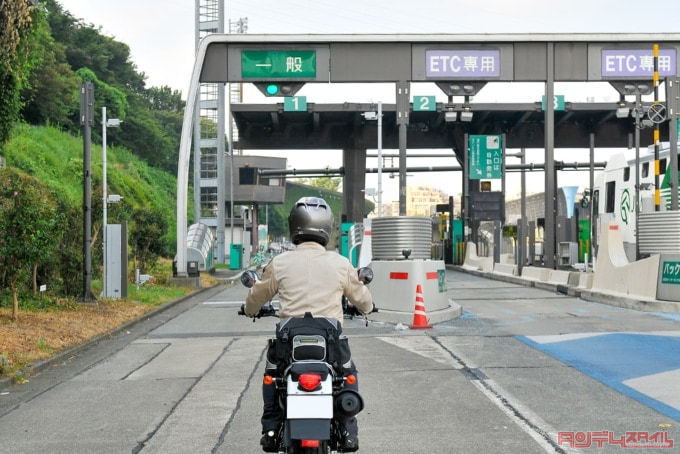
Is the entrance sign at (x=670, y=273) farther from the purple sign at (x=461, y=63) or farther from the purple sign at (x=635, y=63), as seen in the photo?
the purple sign at (x=461, y=63)

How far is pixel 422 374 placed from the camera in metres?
10.2

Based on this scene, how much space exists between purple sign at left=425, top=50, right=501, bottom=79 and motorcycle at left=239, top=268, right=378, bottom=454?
65.1 feet

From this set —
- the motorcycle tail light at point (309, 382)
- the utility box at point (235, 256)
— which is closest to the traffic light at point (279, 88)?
the motorcycle tail light at point (309, 382)

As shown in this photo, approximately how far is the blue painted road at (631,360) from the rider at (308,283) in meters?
3.96

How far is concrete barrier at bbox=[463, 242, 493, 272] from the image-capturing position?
41438 millimetres

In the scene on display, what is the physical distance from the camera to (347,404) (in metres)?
4.56

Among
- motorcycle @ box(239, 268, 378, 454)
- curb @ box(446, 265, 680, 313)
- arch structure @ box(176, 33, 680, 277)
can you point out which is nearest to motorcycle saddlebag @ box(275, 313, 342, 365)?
motorcycle @ box(239, 268, 378, 454)

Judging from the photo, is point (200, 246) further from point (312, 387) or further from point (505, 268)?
point (312, 387)

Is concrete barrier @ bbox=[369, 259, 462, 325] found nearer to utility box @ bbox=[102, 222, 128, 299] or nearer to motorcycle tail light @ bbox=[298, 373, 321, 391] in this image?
utility box @ bbox=[102, 222, 128, 299]

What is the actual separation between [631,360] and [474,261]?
3520 cm

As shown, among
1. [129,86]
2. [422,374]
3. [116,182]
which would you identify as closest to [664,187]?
[422,374]

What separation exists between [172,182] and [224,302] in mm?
56536

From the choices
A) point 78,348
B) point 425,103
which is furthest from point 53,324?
point 425,103
